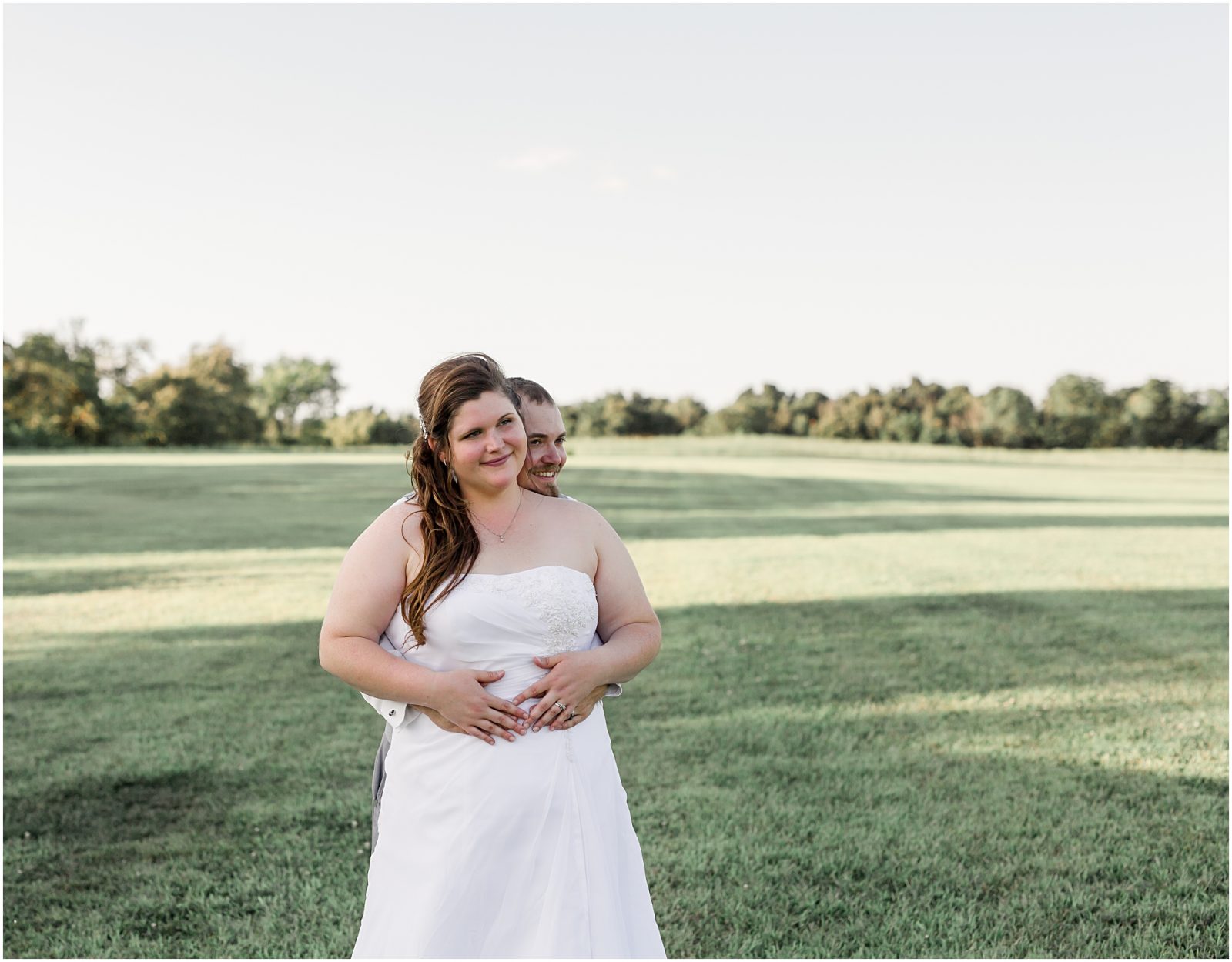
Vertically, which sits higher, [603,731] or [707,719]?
[603,731]

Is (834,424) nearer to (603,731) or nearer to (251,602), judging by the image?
(251,602)

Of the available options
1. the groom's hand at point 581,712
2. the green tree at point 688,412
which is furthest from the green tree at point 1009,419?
the groom's hand at point 581,712

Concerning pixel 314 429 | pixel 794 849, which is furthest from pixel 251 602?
pixel 314 429

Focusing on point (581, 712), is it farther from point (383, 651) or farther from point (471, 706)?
point (383, 651)

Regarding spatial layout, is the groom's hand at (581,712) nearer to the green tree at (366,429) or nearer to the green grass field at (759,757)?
the green grass field at (759,757)

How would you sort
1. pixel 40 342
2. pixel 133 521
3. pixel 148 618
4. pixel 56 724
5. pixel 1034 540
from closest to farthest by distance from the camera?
1. pixel 56 724
2. pixel 148 618
3. pixel 1034 540
4. pixel 133 521
5. pixel 40 342

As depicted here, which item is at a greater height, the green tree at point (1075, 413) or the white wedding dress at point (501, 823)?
the green tree at point (1075, 413)

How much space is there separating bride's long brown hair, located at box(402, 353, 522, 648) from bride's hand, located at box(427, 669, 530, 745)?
0.51 ft

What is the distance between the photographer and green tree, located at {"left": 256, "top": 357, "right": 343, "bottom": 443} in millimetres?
83625

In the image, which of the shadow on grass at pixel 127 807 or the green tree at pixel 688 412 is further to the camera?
the green tree at pixel 688 412

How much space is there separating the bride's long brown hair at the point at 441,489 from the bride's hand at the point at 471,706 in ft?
0.51

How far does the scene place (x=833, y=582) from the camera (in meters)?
12.9

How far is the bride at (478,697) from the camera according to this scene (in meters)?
2.55

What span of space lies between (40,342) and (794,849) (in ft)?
226
